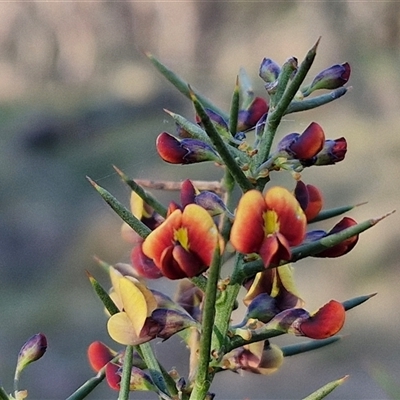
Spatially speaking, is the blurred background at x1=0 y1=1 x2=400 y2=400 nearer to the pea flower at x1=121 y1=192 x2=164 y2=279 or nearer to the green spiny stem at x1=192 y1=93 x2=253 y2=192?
the pea flower at x1=121 y1=192 x2=164 y2=279

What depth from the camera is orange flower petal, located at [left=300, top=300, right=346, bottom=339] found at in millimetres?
316

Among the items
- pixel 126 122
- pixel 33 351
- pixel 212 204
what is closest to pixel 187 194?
pixel 212 204

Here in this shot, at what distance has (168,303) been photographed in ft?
1.15

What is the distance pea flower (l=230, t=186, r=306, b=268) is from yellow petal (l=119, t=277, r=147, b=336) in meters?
0.07

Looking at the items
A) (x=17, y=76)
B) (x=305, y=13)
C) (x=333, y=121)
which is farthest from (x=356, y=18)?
(x=17, y=76)

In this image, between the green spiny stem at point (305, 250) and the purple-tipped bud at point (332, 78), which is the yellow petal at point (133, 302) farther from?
the purple-tipped bud at point (332, 78)

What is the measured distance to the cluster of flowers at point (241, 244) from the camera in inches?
11.4

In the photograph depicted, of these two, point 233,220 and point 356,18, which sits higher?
point 356,18

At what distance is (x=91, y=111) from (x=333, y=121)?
1.09 metres

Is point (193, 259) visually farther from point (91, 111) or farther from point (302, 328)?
point (91, 111)

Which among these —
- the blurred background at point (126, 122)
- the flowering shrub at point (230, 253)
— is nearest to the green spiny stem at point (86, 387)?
the flowering shrub at point (230, 253)

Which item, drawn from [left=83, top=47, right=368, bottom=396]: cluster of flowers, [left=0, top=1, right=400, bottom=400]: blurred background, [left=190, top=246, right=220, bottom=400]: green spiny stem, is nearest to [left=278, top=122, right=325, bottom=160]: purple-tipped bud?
[left=83, top=47, right=368, bottom=396]: cluster of flowers

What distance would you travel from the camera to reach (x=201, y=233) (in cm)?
29

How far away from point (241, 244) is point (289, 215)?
3 cm
